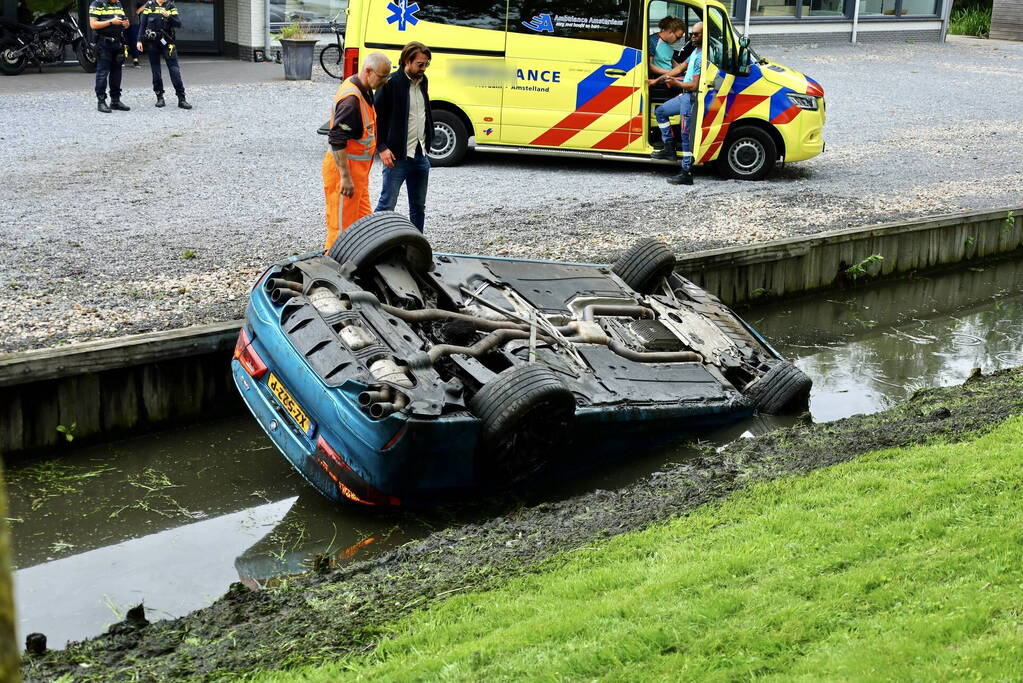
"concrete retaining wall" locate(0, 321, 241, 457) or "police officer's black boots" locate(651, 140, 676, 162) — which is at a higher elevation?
A: "police officer's black boots" locate(651, 140, 676, 162)

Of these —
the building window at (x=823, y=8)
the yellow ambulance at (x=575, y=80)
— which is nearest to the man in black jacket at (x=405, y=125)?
the yellow ambulance at (x=575, y=80)

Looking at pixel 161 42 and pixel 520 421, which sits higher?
pixel 161 42

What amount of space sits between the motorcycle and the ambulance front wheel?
9042 mm

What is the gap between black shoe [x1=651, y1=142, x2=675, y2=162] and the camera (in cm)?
1504

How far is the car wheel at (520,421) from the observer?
654cm

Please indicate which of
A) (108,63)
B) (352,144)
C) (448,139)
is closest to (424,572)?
(352,144)

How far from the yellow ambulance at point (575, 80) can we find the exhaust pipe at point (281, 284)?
282 inches

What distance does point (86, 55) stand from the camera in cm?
2053

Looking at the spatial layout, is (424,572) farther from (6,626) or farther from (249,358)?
(6,626)

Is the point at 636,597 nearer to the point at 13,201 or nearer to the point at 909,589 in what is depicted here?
the point at 909,589

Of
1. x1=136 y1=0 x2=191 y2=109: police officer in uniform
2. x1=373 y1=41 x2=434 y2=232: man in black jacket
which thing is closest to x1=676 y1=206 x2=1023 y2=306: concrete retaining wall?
x1=373 y1=41 x2=434 y2=232: man in black jacket

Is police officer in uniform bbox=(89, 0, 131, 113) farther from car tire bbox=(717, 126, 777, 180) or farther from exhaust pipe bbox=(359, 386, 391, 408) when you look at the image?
exhaust pipe bbox=(359, 386, 391, 408)

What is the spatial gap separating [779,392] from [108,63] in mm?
12302

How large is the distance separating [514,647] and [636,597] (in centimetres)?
63
